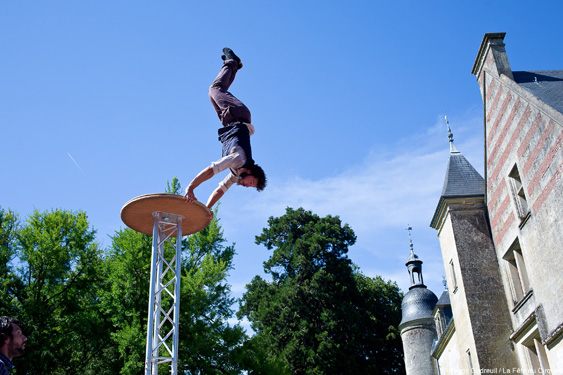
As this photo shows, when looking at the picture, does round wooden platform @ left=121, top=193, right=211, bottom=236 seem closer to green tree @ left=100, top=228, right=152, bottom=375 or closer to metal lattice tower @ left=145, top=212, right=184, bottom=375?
metal lattice tower @ left=145, top=212, right=184, bottom=375

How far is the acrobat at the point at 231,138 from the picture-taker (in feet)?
22.5

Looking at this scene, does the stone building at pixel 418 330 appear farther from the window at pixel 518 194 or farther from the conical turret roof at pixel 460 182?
the window at pixel 518 194

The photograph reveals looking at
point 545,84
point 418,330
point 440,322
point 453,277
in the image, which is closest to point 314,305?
point 418,330

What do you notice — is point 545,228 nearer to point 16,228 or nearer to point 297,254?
point 16,228

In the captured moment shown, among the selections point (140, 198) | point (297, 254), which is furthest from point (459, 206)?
point (297, 254)

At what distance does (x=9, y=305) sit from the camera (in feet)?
56.6

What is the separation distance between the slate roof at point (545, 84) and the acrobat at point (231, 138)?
25.0 feet

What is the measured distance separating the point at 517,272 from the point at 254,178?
949 cm

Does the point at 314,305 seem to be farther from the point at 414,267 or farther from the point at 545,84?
the point at 545,84

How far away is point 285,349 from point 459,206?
19.2 meters

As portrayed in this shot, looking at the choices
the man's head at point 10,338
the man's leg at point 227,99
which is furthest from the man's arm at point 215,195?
the man's head at point 10,338

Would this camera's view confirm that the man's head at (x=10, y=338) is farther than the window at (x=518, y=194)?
No

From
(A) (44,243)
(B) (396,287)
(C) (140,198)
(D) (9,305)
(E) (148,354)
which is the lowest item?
(E) (148,354)

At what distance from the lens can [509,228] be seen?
506 inches
